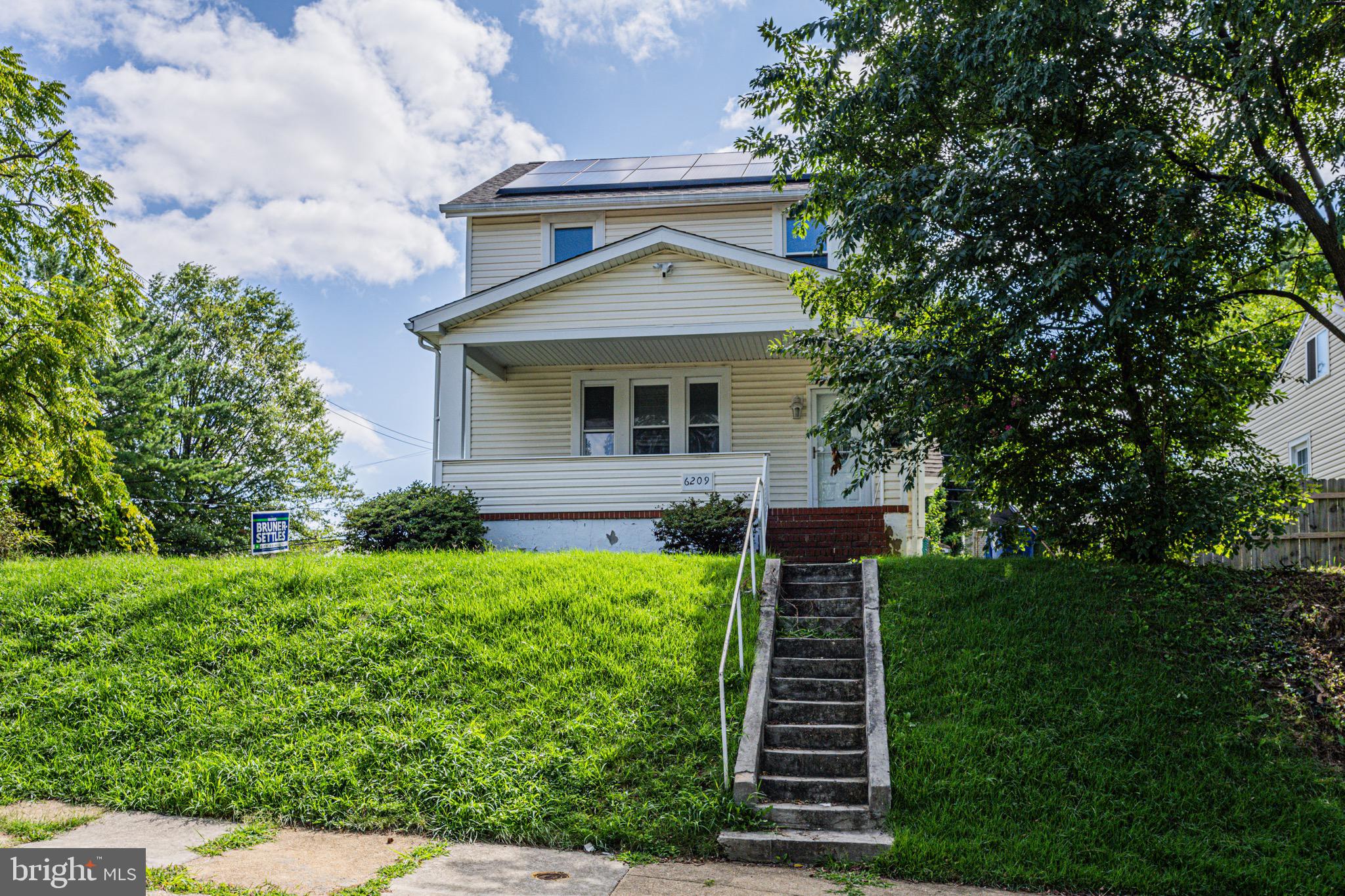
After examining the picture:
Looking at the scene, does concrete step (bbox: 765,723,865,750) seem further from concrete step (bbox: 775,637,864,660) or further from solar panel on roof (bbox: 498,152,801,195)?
solar panel on roof (bbox: 498,152,801,195)

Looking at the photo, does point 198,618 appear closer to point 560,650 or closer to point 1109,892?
point 560,650

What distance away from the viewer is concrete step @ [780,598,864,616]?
10180 millimetres

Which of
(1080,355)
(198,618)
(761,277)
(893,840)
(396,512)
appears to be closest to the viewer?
(893,840)

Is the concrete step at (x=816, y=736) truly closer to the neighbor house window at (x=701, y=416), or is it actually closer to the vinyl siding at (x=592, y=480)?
the vinyl siding at (x=592, y=480)

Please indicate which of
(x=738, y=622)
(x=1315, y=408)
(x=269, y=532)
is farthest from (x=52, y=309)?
(x=1315, y=408)

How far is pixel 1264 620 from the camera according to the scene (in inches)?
366

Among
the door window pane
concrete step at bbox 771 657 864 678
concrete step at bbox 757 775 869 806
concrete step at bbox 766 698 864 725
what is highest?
the door window pane

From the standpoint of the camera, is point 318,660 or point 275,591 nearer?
point 318,660

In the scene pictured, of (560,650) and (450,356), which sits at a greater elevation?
(450,356)

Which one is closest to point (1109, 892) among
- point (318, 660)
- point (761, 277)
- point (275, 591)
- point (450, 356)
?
point (318, 660)

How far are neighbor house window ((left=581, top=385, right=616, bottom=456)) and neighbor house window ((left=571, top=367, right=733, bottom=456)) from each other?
12mm

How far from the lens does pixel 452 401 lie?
15.4 m

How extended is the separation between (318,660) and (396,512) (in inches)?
200

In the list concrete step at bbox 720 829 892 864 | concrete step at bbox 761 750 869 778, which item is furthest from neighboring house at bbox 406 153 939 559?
concrete step at bbox 720 829 892 864
